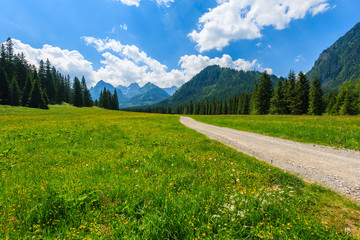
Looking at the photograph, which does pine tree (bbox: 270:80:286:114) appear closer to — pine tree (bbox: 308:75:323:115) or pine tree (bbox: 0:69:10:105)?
pine tree (bbox: 308:75:323:115)

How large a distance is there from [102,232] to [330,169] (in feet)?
28.9

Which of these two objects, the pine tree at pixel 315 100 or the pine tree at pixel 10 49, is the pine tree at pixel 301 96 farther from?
the pine tree at pixel 10 49

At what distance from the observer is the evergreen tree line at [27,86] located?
60.6 metres

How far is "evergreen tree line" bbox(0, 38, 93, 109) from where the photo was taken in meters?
60.6

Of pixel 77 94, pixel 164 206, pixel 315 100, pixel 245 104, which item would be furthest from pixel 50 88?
pixel 315 100

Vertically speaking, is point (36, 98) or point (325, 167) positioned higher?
point (36, 98)

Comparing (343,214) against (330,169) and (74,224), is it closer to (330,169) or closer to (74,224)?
(330,169)

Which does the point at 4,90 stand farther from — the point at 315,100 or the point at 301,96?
the point at 315,100

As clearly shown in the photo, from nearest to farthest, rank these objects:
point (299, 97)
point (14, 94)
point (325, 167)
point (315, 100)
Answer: point (325, 167) → point (315, 100) → point (299, 97) → point (14, 94)

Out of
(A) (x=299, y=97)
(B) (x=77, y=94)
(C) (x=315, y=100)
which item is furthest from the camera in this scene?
(B) (x=77, y=94)

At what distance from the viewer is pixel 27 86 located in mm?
64062

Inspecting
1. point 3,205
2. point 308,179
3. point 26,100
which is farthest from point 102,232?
point 26,100

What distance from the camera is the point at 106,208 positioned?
324cm

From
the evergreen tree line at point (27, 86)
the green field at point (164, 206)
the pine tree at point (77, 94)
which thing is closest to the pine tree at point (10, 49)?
the evergreen tree line at point (27, 86)
